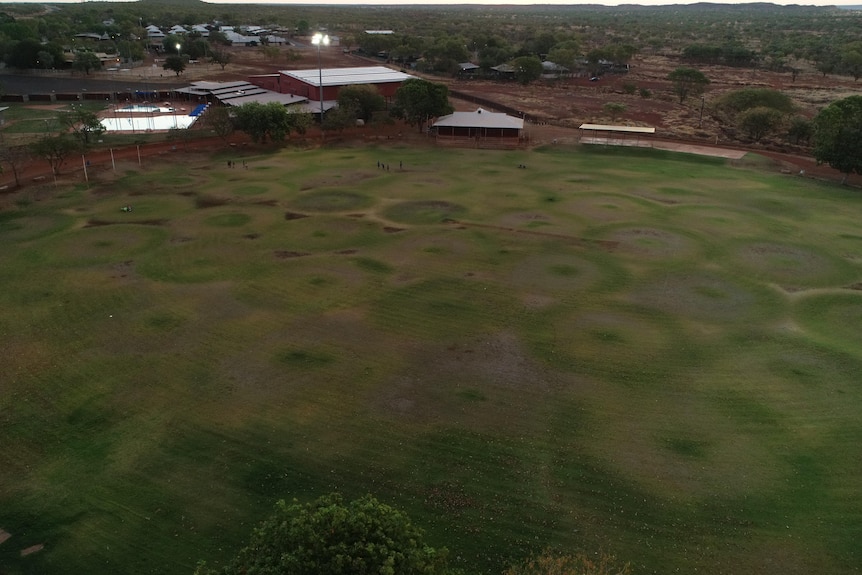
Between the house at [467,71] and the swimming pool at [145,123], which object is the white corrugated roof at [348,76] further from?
the house at [467,71]

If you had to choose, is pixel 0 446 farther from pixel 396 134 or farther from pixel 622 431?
pixel 396 134

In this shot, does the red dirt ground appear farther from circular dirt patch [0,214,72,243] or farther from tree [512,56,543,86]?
circular dirt patch [0,214,72,243]

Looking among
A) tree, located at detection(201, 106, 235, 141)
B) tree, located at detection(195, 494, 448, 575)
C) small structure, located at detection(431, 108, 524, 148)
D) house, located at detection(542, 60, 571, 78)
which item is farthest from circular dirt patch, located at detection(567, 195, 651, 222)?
house, located at detection(542, 60, 571, 78)

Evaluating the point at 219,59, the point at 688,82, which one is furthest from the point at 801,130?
the point at 219,59

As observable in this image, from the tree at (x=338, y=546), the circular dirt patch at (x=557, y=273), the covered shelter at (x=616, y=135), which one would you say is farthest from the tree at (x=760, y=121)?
the tree at (x=338, y=546)

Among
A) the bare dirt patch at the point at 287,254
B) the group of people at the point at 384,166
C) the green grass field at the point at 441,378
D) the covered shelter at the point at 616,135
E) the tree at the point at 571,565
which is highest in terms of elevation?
the covered shelter at the point at 616,135
